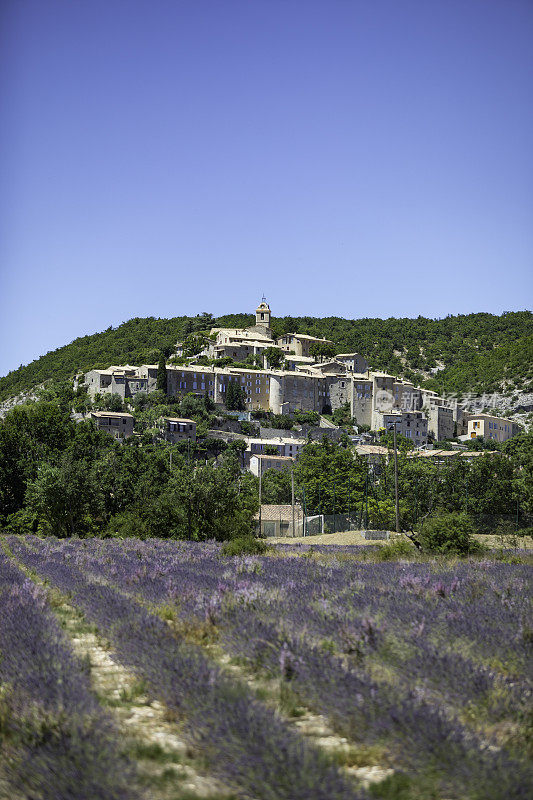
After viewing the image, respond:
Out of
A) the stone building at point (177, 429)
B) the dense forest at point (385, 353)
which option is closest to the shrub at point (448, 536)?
the stone building at point (177, 429)

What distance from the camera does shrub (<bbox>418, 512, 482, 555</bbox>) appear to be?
2061cm

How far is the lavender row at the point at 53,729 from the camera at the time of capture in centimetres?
359

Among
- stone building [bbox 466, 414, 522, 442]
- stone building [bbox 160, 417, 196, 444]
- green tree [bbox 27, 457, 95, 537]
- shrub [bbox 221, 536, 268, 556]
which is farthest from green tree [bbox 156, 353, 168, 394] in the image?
shrub [bbox 221, 536, 268, 556]

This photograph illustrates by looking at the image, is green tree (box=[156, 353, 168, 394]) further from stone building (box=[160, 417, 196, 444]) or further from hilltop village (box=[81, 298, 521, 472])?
stone building (box=[160, 417, 196, 444])

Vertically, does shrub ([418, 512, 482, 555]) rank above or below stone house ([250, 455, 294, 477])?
above

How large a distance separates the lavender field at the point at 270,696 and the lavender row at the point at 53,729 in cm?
1

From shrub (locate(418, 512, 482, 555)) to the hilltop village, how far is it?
88360mm

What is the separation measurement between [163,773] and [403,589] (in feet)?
21.7

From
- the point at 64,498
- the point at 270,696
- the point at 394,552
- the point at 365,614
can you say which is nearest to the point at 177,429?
the point at 64,498

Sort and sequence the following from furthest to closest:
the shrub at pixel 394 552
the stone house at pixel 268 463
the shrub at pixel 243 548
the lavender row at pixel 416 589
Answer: the stone house at pixel 268 463 → the shrub at pixel 243 548 → the shrub at pixel 394 552 → the lavender row at pixel 416 589

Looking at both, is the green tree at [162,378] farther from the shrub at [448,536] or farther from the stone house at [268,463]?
the shrub at [448,536]

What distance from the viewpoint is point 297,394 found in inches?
5022

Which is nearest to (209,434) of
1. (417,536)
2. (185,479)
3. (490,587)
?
(185,479)

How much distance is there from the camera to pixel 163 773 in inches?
150
